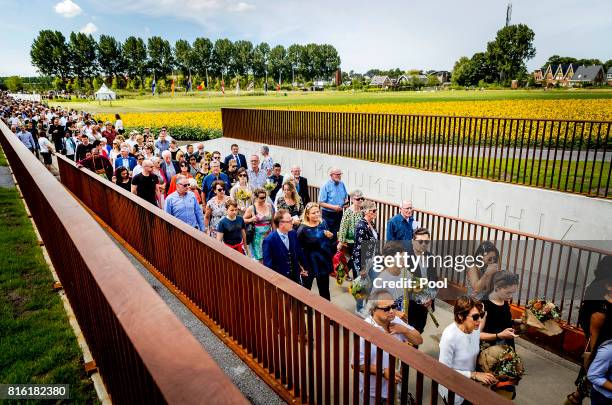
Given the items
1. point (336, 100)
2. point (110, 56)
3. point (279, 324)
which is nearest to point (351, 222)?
point (279, 324)

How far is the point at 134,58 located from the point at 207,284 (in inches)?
6557

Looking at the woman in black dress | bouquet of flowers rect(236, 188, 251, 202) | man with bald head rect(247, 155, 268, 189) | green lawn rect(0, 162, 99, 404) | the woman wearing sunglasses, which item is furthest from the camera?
man with bald head rect(247, 155, 268, 189)

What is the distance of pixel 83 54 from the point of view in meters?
140

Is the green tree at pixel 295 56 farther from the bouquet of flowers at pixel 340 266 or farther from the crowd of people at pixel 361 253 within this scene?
the bouquet of flowers at pixel 340 266

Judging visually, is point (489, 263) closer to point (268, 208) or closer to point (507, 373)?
point (507, 373)

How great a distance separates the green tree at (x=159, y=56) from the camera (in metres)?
151

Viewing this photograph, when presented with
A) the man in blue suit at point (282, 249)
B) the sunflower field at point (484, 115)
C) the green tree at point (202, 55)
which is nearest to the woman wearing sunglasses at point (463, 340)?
the man in blue suit at point (282, 249)

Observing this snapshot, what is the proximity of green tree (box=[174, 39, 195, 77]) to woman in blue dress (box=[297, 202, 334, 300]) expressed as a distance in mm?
165025

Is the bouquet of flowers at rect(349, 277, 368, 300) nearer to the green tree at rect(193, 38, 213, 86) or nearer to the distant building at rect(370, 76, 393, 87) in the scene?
the distant building at rect(370, 76, 393, 87)

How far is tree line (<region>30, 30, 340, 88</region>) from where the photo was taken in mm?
137625

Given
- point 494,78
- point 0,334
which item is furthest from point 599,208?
point 494,78

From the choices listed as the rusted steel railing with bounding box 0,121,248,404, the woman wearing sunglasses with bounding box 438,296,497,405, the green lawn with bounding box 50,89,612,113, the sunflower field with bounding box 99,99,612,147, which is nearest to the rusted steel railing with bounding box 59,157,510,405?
the woman wearing sunglasses with bounding box 438,296,497,405

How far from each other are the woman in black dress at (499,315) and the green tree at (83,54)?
165695 mm

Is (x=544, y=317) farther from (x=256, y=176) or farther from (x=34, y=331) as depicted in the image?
(x=256, y=176)
